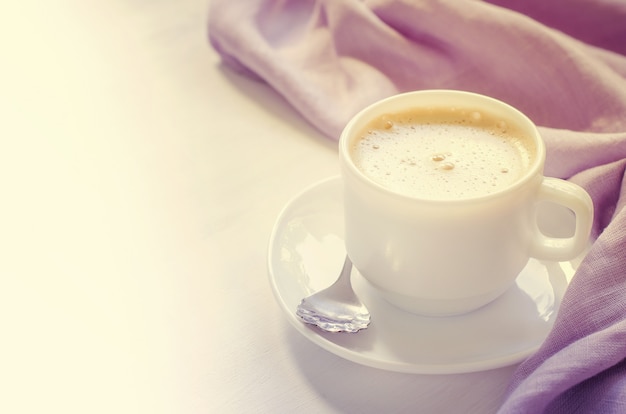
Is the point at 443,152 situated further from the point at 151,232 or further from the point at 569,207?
the point at 151,232

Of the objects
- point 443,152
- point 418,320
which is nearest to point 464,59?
point 443,152

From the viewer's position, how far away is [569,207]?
20.9 inches

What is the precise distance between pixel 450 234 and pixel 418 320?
9 centimetres

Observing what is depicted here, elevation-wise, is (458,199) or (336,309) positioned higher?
(458,199)

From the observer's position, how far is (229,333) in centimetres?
57

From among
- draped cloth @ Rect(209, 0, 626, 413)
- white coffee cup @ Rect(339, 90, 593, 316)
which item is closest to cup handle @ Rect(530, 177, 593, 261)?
white coffee cup @ Rect(339, 90, 593, 316)

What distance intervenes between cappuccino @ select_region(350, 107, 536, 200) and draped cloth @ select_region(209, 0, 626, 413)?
0.13 metres

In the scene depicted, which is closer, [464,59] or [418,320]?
[418,320]

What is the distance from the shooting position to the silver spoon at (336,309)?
531 mm

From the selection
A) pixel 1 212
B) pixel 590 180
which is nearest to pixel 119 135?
pixel 1 212

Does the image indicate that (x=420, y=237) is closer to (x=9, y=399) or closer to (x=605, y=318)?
(x=605, y=318)

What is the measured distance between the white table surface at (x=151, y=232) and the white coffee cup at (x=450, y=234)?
0.21ft

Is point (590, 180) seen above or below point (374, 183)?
below

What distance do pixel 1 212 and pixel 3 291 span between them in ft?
0.43
